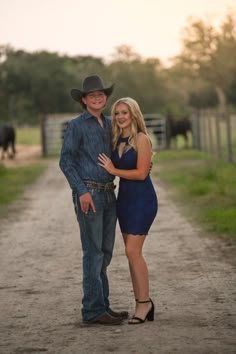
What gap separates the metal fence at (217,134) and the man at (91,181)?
17381 mm

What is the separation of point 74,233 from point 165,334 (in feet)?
21.3

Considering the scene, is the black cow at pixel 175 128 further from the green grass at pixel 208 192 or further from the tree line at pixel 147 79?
the tree line at pixel 147 79

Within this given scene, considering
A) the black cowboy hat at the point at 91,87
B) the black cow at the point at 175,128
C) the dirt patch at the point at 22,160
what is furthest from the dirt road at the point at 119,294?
the black cow at the point at 175,128

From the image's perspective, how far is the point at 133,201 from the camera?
24.2ft

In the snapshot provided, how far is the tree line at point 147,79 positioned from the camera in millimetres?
82938

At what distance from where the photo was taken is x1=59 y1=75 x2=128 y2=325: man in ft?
24.1

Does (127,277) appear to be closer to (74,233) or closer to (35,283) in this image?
(35,283)

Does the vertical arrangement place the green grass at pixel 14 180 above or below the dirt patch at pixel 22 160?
above

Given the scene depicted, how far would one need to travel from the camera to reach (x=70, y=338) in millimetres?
6738

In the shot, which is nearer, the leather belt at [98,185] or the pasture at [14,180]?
the leather belt at [98,185]

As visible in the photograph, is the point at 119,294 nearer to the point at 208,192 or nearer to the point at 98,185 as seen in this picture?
the point at 98,185

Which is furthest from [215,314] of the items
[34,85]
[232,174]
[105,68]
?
[105,68]

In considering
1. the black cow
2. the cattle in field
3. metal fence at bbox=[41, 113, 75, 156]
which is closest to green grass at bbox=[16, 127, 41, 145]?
metal fence at bbox=[41, 113, 75, 156]

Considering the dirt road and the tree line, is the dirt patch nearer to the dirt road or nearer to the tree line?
the dirt road
